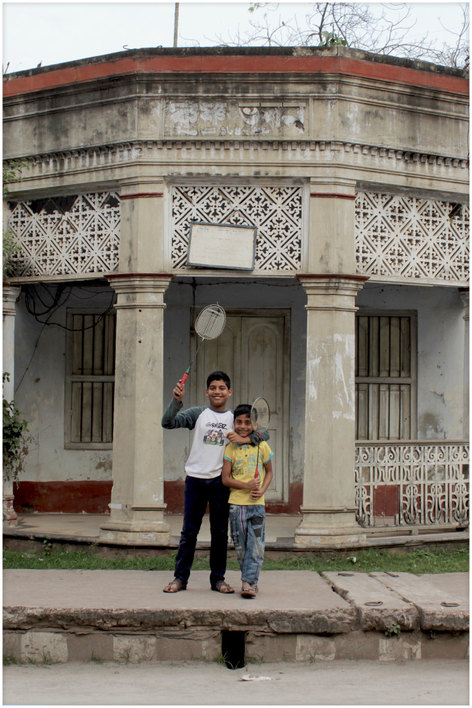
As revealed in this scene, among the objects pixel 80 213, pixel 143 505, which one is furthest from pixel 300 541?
pixel 80 213

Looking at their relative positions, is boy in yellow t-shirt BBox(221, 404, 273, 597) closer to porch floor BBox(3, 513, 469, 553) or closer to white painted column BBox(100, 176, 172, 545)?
porch floor BBox(3, 513, 469, 553)

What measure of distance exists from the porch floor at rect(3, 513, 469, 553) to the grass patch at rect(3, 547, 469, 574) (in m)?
0.10

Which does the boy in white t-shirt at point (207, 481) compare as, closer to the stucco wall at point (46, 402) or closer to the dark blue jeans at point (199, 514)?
the dark blue jeans at point (199, 514)

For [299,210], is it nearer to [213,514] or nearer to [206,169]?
[206,169]

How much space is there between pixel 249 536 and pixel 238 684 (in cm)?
117

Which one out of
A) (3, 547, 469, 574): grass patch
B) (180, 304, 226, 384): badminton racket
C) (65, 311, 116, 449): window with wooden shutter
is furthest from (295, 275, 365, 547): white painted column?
(65, 311, 116, 449): window with wooden shutter

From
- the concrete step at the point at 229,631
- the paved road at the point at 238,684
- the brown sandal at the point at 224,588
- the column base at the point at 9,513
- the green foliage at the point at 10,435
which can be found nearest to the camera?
the paved road at the point at 238,684

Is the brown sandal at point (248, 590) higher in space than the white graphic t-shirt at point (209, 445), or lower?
lower

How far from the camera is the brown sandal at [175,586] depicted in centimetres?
701

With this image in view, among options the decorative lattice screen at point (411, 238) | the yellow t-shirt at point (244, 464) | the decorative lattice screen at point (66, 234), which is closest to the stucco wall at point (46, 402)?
the decorative lattice screen at point (66, 234)

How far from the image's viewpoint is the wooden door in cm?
1095

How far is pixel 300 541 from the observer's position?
871 centimetres

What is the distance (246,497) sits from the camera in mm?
6883

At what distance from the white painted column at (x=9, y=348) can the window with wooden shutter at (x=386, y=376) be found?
12.6ft
